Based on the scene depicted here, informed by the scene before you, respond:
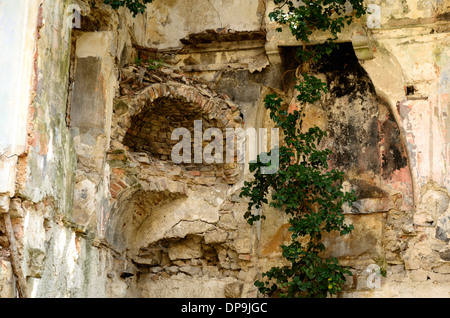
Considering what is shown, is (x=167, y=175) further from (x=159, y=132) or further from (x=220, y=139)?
(x=220, y=139)

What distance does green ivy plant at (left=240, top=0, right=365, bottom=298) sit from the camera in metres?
8.39

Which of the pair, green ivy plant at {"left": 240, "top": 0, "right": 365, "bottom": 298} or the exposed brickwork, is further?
the exposed brickwork

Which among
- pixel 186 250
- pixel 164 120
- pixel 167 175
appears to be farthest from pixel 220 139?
pixel 186 250

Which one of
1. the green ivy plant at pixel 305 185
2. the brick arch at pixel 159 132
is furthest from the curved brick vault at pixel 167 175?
the green ivy plant at pixel 305 185

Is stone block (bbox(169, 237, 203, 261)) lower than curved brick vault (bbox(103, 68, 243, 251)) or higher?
lower

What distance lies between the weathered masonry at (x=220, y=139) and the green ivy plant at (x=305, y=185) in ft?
0.70

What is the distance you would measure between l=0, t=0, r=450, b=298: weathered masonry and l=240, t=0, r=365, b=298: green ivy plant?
21 cm

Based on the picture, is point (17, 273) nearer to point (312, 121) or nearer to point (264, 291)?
point (264, 291)

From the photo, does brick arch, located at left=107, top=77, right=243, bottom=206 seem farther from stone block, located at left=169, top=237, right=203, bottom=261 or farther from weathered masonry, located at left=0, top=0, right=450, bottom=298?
Answer: stone block, located at left=169, top=237, right=203, bottom=261

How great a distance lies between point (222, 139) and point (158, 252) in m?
1.61

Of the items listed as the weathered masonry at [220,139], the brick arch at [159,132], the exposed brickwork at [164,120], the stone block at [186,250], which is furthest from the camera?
the stone block at [186,250]

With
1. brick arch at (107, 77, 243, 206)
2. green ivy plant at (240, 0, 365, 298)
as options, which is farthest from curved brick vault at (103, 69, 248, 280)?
green ivy plant at (240, 0, 365, 298)

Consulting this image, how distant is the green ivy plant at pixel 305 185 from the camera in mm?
8391

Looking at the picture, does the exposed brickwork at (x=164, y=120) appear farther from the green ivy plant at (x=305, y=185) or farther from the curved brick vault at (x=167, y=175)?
the green ivy plant at (x=305, y=185)
